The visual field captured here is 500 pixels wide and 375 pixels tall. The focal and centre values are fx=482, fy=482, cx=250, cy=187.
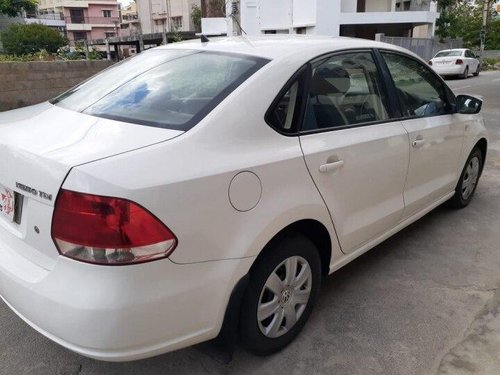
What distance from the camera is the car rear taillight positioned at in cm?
183

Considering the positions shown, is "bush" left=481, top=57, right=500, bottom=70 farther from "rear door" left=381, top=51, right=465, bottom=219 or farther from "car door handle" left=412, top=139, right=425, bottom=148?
"car door handle" left=412, top=139, right=425, bottom=148

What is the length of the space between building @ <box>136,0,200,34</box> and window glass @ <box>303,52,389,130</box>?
4973 cm

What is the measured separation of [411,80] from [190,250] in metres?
2.46

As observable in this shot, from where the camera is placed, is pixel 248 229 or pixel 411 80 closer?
pixel 248 229

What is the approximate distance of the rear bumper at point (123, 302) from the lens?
1.86 meters

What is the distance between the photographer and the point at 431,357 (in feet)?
8.49

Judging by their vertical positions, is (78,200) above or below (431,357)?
above

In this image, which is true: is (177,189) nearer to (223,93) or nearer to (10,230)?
(223,93)

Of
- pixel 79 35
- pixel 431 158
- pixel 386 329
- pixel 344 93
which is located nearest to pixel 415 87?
pixel 431 158

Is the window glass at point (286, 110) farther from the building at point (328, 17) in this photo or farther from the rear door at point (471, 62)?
the rear door at point (471, 62)

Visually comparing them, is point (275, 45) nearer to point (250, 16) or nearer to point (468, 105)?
point (468, 105)

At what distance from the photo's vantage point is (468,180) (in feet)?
15.3

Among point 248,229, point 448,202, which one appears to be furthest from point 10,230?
point 448,202

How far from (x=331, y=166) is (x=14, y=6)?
50.8 m
